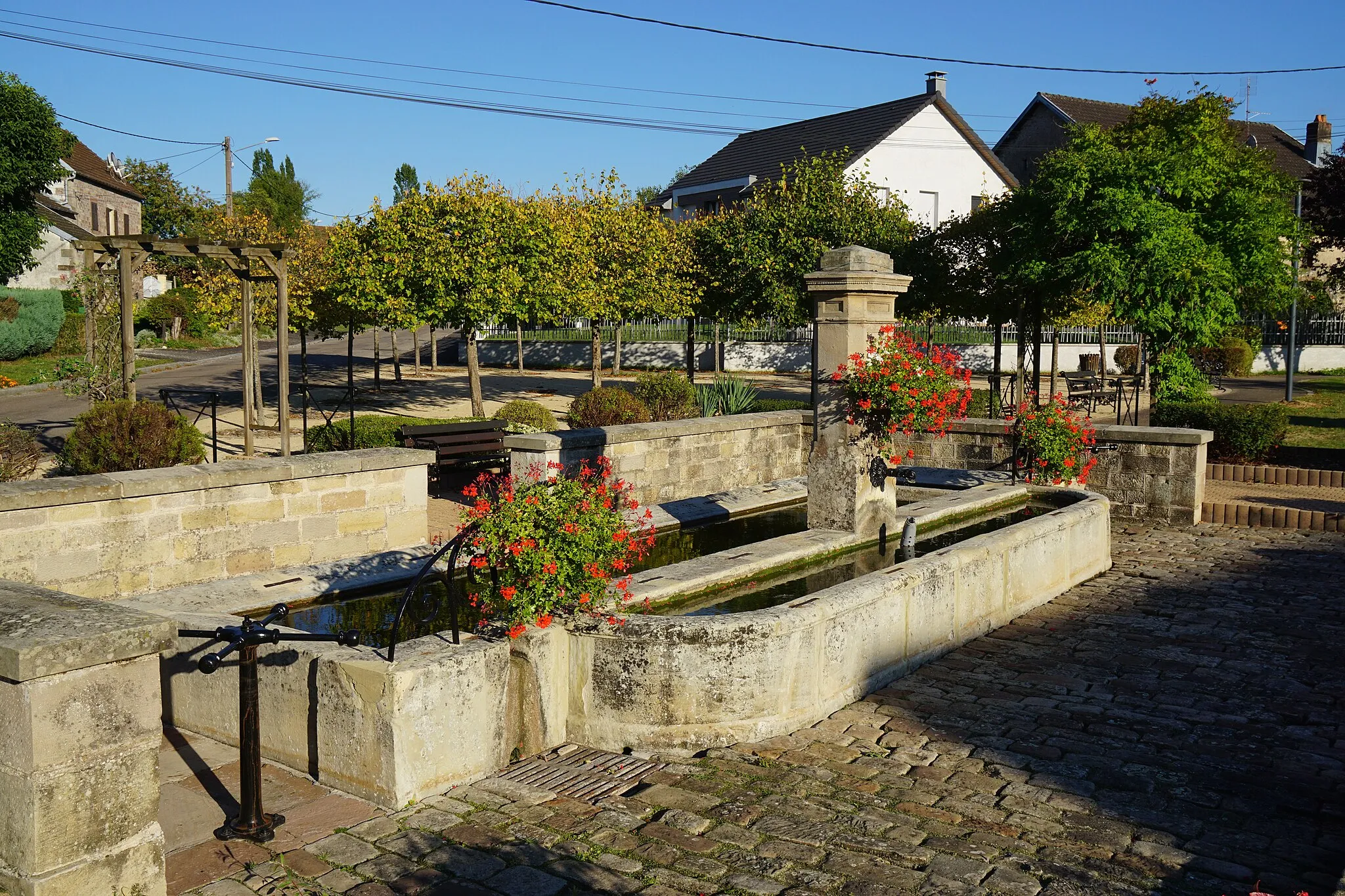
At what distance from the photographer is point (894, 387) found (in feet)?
28.3

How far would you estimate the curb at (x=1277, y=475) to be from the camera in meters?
14.6

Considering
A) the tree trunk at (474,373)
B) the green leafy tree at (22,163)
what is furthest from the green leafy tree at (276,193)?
the tree trunk at (474,373)

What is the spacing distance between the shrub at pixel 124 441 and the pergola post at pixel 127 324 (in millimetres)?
2156

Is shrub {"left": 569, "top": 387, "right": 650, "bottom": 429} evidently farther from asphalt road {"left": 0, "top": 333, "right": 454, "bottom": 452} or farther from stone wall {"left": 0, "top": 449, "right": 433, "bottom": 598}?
asphalt road {"left": 0, "top": 333, "right": 454, "bottom": 452}

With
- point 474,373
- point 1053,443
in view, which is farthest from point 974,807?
point 474,373

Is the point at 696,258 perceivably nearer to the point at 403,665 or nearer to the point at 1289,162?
the point at 403,665

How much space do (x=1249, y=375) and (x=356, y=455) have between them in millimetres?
35596

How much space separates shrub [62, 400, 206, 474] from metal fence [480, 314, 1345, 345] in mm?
27330

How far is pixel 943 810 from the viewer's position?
5.08m

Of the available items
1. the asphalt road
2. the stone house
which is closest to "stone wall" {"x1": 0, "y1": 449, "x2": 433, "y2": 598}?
the asphalt road

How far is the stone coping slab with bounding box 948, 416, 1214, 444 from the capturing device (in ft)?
40.1

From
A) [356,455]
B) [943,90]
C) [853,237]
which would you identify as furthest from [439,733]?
[943,90]

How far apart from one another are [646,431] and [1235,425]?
360 inches

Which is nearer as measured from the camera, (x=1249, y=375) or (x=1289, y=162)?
(x=1249, y=375)
